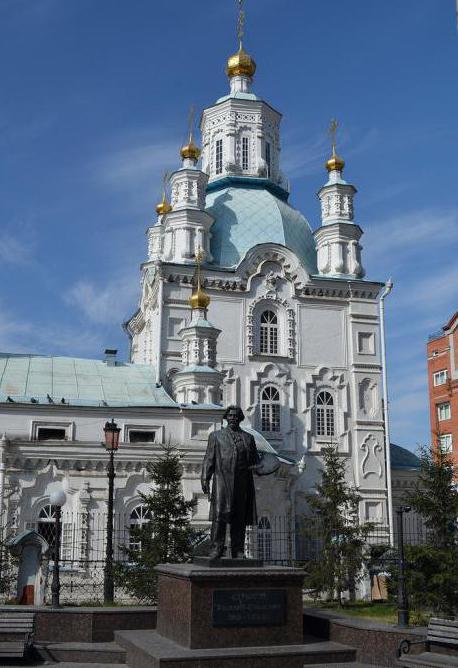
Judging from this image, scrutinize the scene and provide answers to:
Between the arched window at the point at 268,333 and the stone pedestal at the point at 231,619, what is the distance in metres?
26.1

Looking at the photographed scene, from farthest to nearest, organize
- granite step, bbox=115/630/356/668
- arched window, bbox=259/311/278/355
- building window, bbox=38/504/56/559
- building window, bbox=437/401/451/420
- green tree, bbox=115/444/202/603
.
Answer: building window, bbox=437/401/451/420 < arched window, bbox=259/311/278/355 < building window, bbox=38/504/56/559 < green tree, bbox=115/444/202/603 < granite step, bbox=115/630/356/668

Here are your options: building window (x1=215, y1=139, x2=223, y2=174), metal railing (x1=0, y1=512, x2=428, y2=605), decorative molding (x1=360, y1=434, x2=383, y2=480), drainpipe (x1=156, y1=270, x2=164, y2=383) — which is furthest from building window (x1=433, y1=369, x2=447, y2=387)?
drainpipe (x1=156, y1=270, x2=164, y2=383)

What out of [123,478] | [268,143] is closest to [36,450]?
[123,478]

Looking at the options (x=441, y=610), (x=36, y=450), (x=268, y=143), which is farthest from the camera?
(x=268, y=143)

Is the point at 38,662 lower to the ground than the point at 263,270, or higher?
lower

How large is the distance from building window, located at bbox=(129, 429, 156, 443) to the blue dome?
10.9 meters

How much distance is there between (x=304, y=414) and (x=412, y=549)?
19994 millimetres

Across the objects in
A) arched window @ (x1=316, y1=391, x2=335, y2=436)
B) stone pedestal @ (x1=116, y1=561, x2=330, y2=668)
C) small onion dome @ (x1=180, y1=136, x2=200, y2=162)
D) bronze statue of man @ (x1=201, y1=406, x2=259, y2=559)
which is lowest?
stone pedestal @ (x1=116, y1=561, x2=330, y2=668)

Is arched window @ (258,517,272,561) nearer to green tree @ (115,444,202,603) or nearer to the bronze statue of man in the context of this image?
green tree @ (115,444,202,603)

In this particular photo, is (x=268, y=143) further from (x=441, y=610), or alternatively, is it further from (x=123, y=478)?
(x=441, y=610)

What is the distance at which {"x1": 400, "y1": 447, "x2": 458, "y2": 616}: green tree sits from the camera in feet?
48.6

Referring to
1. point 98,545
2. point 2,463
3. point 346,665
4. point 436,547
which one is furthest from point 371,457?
point 346,665

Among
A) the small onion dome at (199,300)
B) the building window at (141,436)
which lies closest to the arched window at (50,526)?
the building window at (141,436)

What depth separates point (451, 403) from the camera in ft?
141
